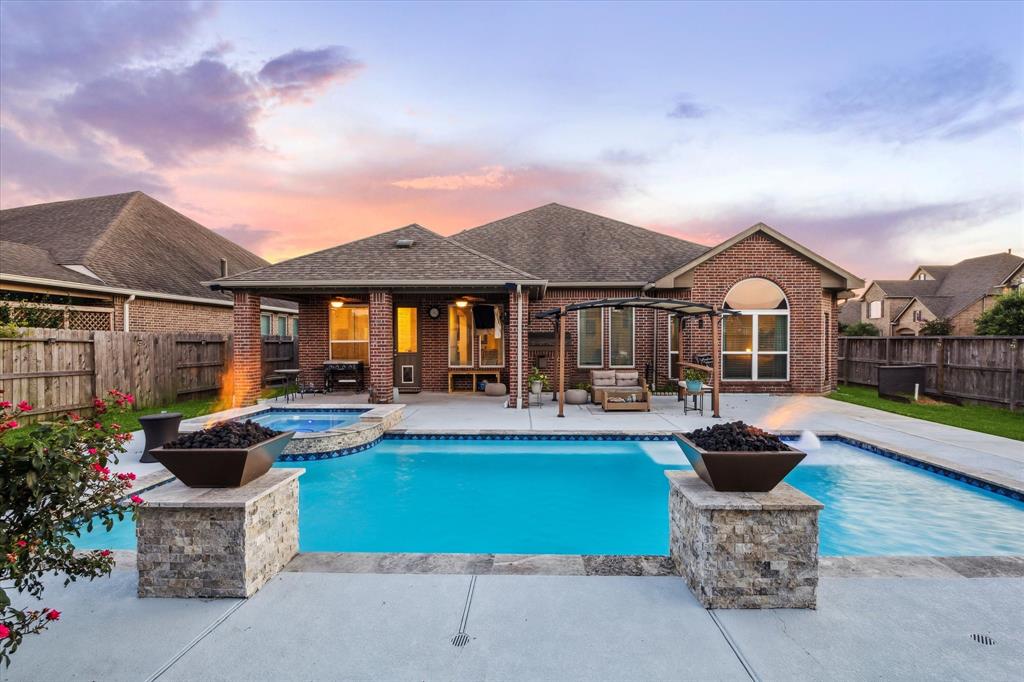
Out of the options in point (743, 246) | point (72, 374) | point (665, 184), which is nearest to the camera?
point (72, 374)

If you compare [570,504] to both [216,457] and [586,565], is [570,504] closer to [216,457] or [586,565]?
[586,565]

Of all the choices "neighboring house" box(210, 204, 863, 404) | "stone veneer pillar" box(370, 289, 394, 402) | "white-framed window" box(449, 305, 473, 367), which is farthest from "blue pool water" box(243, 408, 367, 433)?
"white-framed window" box(449, 305, 473, 367)

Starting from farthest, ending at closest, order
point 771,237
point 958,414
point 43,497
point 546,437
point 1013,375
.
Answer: point 771,237, point 1013,375, point 958,414, point 546,437, point 43,497

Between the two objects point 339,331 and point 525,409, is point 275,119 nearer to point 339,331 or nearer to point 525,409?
point 339,331

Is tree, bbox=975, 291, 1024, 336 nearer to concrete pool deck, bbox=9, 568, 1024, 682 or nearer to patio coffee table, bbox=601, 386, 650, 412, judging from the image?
patio coffee table, bbox=601, 386, 650, 412

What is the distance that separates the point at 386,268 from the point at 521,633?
9913 millimetres

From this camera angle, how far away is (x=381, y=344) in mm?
11469

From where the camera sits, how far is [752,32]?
11445 millimetres

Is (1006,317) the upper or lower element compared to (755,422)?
upper

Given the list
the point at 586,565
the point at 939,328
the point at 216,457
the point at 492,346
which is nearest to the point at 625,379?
the point at 492,346

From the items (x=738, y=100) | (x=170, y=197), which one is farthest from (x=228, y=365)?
(x=738, y=100)

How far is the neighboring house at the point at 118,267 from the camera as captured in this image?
12.5 meters

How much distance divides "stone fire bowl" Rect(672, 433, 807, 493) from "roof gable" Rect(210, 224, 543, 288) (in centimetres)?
817

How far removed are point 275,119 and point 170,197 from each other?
12.3 m
